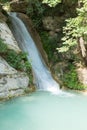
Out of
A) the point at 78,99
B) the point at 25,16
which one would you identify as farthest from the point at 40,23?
the point at 78,99

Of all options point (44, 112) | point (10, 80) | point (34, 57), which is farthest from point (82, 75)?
point (44, 112)

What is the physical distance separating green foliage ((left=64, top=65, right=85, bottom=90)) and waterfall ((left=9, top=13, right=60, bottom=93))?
1.75ft

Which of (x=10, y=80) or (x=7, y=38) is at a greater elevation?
(x=7, y=38)

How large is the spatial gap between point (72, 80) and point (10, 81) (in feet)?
11.7

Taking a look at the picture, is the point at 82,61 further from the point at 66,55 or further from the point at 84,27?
the point at 84,27

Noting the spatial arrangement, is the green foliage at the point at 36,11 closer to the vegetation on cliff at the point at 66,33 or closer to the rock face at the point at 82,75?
the vegetation on cliff at the point at 66,33

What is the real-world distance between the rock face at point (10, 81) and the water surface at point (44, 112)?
332mm

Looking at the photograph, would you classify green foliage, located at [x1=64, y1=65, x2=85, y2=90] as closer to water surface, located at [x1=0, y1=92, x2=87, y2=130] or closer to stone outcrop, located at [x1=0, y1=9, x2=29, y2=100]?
water surface, located at [x1=0, y1=92, x2=87, y2=130]

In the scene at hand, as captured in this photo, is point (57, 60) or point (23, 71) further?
point (57, 60)

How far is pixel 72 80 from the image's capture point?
1359 centimetres

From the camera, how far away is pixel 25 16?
16.6 meters

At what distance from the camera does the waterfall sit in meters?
13.2

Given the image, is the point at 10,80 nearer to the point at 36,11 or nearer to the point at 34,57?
the point at 34,57

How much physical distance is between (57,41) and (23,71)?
3588 millimetres
